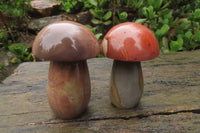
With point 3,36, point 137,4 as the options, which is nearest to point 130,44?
point 137,4

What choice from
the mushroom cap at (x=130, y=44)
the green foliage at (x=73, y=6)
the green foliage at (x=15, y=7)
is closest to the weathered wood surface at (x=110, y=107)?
the mushroom cap at (x=130, y=44)

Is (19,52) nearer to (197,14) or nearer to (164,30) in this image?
(164,30)

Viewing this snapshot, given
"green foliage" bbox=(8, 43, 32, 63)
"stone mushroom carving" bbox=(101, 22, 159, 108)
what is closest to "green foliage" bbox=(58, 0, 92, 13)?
"green foliage" bbox=(8, 43, 32, 63)

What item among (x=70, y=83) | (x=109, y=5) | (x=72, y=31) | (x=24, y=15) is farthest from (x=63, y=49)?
(x=24, y=15)

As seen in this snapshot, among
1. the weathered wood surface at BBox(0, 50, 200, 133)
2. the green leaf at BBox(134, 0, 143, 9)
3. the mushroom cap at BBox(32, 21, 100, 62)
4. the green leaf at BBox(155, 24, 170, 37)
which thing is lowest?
the weathered wood surface at BBox(0, 50, 200, 133)

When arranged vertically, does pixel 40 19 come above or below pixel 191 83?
above

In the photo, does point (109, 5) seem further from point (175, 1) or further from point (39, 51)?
point (39, 51)

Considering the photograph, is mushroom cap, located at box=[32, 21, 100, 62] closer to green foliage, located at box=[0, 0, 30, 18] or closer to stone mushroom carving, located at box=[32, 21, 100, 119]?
stone mushroom carving, located at box=[32, 21, 100, 119]
